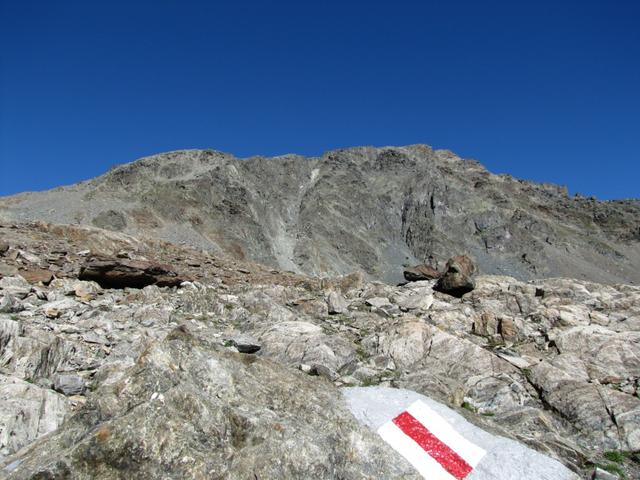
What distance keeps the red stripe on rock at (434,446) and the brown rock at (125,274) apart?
14.5 metres

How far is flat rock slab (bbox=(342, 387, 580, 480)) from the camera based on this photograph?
282 inches

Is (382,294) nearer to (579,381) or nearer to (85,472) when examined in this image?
(579,381)

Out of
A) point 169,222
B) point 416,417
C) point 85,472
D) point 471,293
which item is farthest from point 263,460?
point 169,222

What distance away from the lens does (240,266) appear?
94.0ft

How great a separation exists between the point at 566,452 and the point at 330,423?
5.77 meters

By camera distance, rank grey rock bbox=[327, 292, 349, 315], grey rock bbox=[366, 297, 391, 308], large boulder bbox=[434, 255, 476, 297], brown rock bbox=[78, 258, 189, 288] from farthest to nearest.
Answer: large boulder bbox=[434, 255, 476, 297], grey rock bbox=[366, 297, 391, 308], grey rock bbox=[327, 292, 349, 315], brown rock bbox=[78, 258, 189, 288]

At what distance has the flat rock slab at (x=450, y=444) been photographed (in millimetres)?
7168

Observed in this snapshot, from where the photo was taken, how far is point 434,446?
744 centimetres

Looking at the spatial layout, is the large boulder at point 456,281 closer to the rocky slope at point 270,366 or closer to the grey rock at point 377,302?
the rocky slope at point 270,366

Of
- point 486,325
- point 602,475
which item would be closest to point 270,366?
point 602,475

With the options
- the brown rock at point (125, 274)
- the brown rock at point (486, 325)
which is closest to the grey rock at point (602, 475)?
the brown rock at point (486, 325)

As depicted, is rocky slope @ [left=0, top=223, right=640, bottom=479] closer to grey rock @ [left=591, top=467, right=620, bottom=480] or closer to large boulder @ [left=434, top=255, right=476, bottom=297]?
grey rock @ [left=591, top=467, right=620, bottom=480]

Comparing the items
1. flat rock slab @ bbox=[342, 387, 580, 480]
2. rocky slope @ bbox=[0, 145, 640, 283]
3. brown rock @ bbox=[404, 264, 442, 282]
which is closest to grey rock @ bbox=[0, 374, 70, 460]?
flat rock slab @ bbox=[342, 387, 580, 480]

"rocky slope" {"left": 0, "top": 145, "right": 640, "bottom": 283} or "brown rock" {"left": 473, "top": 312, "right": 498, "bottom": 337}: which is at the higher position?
"rocky slope" {"left": 0, "top": 145, "right": 640, "bottom": 283}
